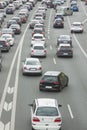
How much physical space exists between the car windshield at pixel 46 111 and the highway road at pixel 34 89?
1.67 meters

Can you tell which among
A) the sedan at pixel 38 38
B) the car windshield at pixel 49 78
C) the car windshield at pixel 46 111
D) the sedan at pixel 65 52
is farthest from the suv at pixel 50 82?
the sedan at pixel 38 38

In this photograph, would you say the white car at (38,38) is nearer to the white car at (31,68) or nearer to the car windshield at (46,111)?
the white car at (31,68)

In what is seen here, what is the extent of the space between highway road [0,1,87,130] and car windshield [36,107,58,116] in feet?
5.48

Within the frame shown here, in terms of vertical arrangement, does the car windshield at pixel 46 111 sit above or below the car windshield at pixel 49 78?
above

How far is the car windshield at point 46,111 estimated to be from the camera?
2611 centimetres

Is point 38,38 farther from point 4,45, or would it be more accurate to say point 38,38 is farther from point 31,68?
point 31,68

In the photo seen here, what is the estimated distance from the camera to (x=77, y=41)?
7181 centimetres

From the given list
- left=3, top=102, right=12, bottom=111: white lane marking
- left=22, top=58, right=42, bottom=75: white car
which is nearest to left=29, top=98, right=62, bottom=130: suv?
left=3, top=102, right=12, bottom=111: white lane marking

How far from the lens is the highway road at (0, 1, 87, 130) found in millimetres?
29438

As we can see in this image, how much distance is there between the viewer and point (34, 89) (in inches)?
1518

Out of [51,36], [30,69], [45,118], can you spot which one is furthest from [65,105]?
[51,36]

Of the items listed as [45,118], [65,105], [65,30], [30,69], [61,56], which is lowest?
[65,30]

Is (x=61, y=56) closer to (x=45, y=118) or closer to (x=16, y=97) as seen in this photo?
(x=16, y=97)

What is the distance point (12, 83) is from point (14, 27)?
122 ft
